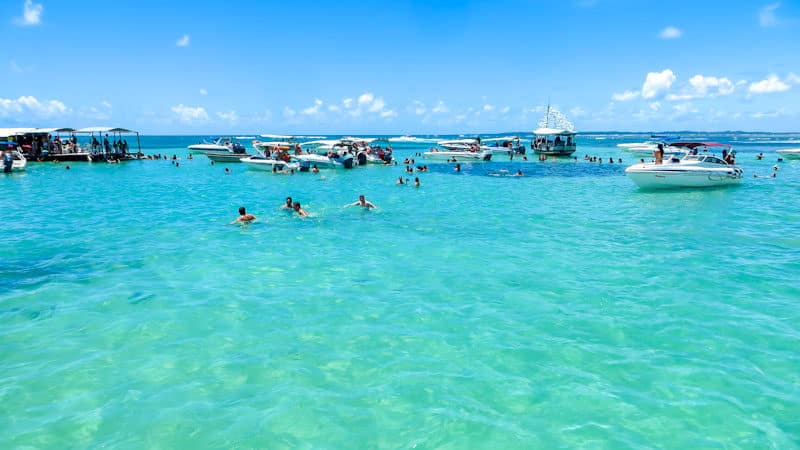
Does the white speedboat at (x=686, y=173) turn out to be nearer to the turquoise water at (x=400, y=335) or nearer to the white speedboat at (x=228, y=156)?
the turquoise water at (x=400, y=335)

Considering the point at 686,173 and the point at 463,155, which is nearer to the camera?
the point at 686,173

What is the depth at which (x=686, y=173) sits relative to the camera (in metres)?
28.1

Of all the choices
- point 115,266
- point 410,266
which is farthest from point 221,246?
point 410,266

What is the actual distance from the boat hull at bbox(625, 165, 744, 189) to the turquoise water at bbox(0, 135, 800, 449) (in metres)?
9.61

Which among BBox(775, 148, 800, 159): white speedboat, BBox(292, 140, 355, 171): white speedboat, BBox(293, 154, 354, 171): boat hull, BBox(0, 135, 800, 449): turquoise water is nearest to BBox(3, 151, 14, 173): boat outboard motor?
BBox(292, 140, 355, 171): white speedboat

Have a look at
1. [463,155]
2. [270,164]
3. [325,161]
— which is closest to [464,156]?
[463,155]

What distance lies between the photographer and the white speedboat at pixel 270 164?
42.7 meters

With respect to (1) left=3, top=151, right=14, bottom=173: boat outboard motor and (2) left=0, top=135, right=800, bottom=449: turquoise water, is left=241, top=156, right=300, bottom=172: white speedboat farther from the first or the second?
(2) left=0, top=135, right=800, bottom=449: turquoise water

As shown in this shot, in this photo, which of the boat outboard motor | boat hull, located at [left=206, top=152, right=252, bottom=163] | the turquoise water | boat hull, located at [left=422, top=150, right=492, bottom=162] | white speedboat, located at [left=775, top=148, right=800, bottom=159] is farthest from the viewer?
white speedboat, located at [left=775, top=148, right=800, bottom=159]

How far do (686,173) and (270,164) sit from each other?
33.5 metres

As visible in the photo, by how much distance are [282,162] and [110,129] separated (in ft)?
74.2

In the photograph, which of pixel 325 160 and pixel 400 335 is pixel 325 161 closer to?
pixel 325 160

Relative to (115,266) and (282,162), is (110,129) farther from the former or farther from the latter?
(115,266)

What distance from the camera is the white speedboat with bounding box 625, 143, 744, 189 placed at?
92.2 ft
